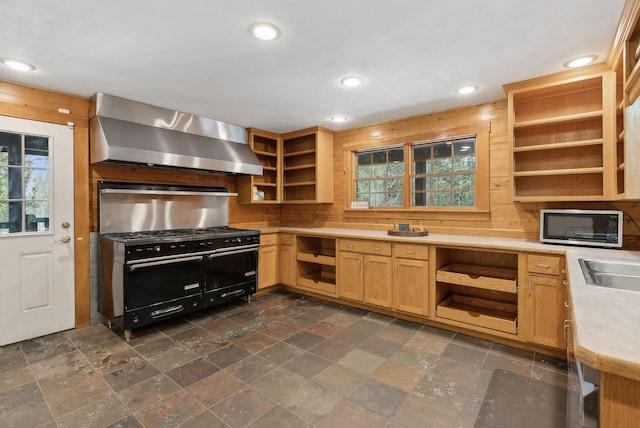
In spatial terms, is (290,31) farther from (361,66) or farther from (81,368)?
(81,368)

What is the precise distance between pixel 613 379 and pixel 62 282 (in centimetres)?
411

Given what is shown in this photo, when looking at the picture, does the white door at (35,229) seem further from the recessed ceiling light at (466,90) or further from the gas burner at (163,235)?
the recessed ceiling light at (466,90)

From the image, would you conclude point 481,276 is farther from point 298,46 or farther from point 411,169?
point 298,46

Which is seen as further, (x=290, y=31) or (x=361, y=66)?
(x=361, y=66)

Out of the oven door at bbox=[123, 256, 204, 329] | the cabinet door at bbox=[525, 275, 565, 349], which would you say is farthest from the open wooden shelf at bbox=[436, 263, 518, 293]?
the oven door at bbox=[123, 256, 204, 329]

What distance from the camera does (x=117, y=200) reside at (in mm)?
3508

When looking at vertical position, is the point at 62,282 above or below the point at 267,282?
above

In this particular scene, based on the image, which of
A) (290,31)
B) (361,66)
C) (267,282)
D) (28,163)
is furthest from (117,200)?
(361,66)

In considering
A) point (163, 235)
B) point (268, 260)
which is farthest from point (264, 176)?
point (163, 235)

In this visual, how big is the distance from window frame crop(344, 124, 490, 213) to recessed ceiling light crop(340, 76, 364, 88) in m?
1.32

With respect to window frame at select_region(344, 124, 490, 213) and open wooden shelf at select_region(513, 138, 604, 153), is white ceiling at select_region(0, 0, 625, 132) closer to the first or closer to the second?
window frame at select_region(344, 124, 490, 213)

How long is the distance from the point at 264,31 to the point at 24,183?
8.99 ft

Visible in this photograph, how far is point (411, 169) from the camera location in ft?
13.4

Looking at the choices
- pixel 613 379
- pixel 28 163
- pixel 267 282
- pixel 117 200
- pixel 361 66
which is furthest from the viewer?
pixel 267 282
